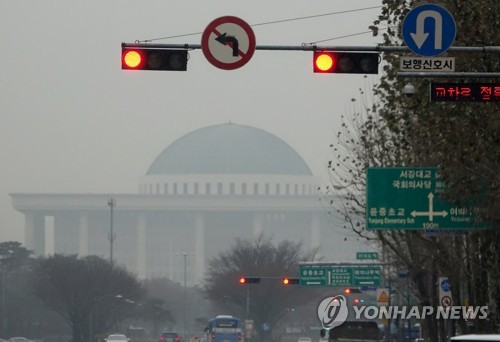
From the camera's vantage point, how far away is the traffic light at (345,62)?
26453mm

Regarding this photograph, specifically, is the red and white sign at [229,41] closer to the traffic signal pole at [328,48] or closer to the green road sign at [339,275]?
the traffic signal pole at [328,48]

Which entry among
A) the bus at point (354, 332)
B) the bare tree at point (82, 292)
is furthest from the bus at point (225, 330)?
the bus at point (354, 332)

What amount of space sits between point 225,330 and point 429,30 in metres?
76.6

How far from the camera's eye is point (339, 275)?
75.6 m

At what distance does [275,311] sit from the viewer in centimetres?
13162

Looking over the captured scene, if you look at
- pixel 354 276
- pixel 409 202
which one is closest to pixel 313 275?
pixel 354 276

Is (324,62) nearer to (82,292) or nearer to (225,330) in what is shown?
(225,330)

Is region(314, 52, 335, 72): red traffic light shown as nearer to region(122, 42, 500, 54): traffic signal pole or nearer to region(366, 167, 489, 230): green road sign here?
region(122, 42, 500, 54): traffic signal pole

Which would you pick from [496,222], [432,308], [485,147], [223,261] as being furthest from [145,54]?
[223,261]

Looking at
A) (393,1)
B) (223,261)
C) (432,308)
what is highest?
(223,261)

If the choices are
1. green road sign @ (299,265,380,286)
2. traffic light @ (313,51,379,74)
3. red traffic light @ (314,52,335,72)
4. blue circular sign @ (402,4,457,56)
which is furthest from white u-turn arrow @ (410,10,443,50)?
green road sign @ (299,265,380,286)

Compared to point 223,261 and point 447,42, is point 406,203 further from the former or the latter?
point 223,261

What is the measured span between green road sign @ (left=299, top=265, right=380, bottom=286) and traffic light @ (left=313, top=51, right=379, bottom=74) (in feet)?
158

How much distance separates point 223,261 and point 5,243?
93.4 ft
